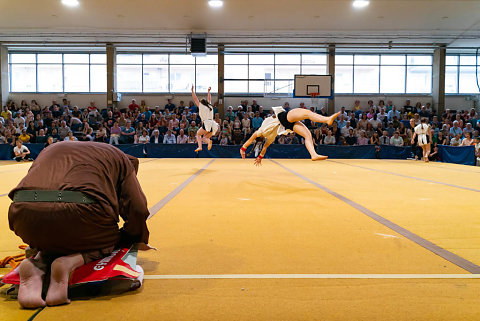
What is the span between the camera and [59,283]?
66.9 inches

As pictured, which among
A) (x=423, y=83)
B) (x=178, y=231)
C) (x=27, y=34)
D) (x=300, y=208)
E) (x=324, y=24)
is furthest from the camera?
(x=423, y=83)

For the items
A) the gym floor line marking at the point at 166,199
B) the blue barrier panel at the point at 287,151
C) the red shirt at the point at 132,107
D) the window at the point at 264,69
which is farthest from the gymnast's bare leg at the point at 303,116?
the window at the point at 264,69

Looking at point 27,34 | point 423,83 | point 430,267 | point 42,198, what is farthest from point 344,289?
point 423,83

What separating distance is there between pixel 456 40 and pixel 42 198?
23133mm

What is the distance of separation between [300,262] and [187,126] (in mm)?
16011

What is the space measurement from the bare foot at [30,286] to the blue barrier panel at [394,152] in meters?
15.5

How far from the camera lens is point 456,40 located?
1983 cm

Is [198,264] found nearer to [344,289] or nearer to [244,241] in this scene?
[244,241]

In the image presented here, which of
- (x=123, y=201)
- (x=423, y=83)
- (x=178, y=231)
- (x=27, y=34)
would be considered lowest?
(x=178, y=231)

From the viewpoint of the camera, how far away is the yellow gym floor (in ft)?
5.41

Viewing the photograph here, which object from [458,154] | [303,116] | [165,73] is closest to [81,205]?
[303,116]

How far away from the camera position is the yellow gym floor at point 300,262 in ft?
5.41

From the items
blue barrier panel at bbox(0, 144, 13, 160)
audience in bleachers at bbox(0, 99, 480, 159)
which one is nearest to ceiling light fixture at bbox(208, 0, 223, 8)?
audience in bleachers at bbox(0, 99, 480, 159)

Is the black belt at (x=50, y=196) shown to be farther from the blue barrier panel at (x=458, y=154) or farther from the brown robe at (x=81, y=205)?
the blue barrier panel at (x=458, y=154)
